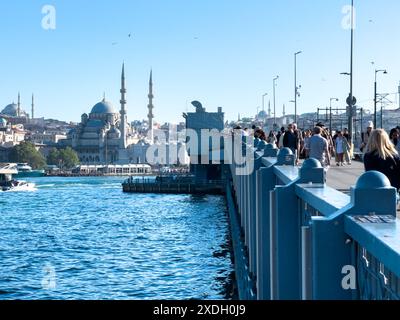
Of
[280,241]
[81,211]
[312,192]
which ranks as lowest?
[81,211]

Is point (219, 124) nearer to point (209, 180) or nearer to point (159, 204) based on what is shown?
point (209, 180)

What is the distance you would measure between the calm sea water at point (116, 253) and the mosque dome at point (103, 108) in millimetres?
104744

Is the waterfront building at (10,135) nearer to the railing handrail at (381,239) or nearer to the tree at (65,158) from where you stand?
the tree at (65,158)

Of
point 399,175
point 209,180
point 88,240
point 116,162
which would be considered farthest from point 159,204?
point 116,162

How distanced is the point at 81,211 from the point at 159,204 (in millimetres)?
7192

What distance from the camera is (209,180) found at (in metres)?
68.0

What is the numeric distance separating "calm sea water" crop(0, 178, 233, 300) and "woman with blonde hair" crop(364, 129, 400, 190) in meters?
12.9

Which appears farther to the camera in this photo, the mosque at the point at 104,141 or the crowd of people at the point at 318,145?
the mosque at the point at 104,141

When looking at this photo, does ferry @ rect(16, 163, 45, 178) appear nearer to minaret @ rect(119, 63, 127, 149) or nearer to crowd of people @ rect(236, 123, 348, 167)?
minaret @ rect(119, 63, 127, 149)

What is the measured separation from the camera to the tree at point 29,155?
482 ft

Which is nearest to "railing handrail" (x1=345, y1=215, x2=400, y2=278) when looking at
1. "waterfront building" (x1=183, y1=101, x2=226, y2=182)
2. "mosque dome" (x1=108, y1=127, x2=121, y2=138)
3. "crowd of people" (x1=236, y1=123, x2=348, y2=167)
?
"crowd of people" (x1=236, y1=123, x2=348, y2=167)

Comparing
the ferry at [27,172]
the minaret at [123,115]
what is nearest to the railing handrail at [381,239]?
the ferry at [27,172]

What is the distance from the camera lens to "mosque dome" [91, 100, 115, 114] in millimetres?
158250
